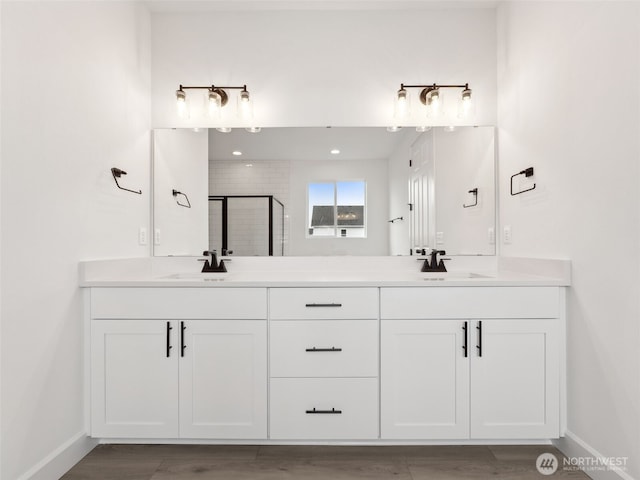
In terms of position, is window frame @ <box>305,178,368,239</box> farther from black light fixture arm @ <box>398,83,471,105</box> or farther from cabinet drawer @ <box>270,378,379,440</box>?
cabinet drawer @ <box>270,378,379,440</box>

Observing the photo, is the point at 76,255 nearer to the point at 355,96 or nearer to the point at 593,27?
the point at 355,96

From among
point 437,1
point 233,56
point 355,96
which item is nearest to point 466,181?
point 355,96

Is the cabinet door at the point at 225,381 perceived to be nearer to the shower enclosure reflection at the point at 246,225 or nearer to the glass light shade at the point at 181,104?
the shower enclosure reflection at the point at 246,225

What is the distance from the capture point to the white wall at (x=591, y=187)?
1374mm

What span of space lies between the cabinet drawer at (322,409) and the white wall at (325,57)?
1611 millimetres

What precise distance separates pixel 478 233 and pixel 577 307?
0.78 m

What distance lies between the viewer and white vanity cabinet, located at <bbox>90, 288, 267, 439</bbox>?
1.74 metres

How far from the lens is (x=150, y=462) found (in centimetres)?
172

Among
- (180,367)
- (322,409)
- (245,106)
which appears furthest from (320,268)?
(245,106)

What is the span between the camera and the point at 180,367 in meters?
1.75

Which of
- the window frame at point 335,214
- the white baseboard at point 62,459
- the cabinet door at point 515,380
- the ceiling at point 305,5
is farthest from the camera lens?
the window frame at point 335,214

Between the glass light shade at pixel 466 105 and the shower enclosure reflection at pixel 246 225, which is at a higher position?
the glass light shade at pixel 466 105

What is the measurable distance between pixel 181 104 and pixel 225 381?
1712mm

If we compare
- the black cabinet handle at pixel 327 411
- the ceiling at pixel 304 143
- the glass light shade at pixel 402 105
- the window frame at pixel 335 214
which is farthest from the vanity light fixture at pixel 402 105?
the black cabinet handle at pixel 327 411
